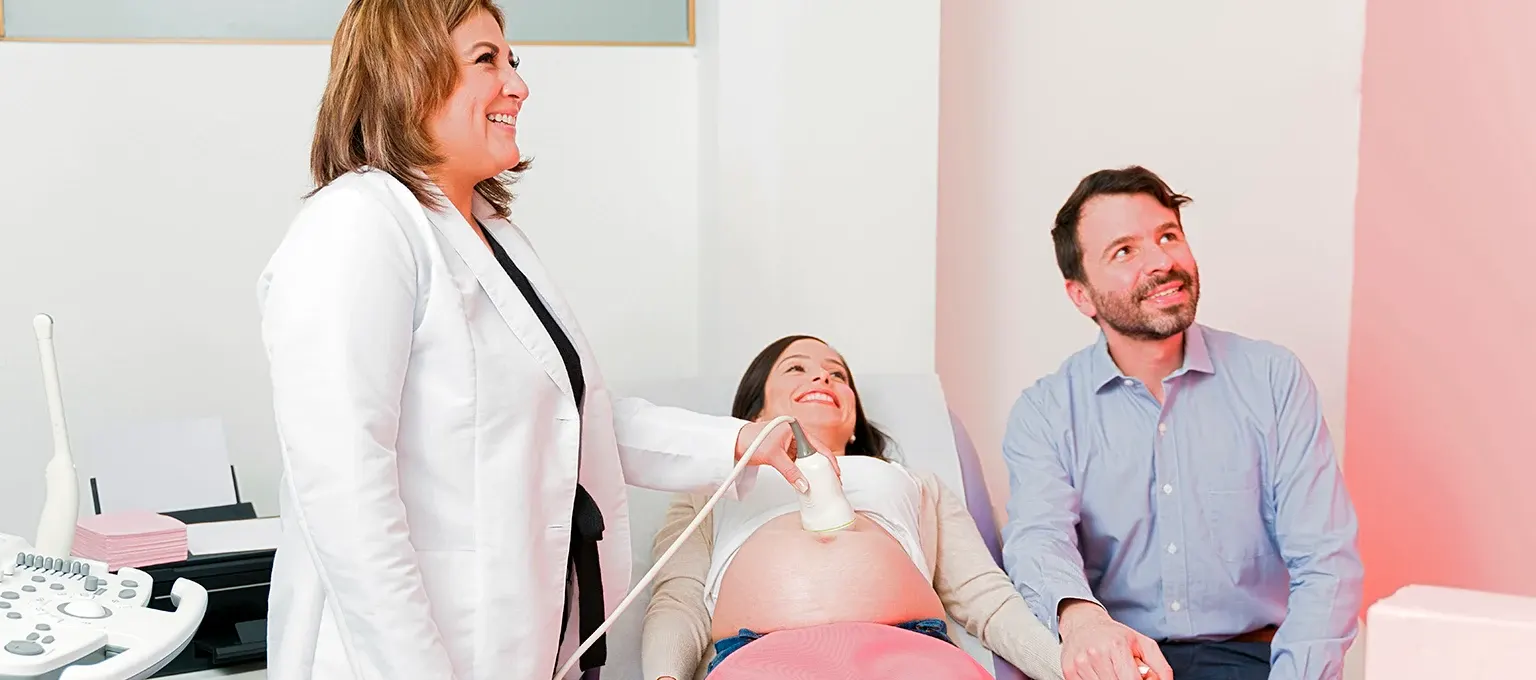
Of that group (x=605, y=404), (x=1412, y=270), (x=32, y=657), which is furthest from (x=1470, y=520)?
(x=32, y=657)

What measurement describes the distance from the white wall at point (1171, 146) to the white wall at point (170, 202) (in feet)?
2.74

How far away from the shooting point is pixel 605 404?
173cm

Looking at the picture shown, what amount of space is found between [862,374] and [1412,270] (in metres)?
1.33


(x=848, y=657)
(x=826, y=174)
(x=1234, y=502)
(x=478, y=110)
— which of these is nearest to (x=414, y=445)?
(x=478, y=110)

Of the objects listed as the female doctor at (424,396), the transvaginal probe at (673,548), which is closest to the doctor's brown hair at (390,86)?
the female doctor at (424,396)

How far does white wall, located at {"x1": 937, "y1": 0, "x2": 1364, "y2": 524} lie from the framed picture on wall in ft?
2.45

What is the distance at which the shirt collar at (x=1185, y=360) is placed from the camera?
226 cm

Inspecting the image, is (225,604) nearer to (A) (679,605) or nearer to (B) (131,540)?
(B) (131,540)

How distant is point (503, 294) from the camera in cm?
158

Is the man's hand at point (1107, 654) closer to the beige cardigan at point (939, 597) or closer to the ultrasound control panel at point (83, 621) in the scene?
the beige cardigan at point (939, 597)

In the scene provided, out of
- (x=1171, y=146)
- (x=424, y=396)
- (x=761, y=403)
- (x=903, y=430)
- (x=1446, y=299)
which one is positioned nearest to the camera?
(x=424, y=396)

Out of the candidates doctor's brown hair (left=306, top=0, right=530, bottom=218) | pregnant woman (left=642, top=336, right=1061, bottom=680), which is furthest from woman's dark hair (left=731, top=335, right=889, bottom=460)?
doctor's brown hair (left=306, top=0, right=530, bottom=218)

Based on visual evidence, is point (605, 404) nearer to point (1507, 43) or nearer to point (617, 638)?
point (617, 638)

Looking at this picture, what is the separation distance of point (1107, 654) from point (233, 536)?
126cm
